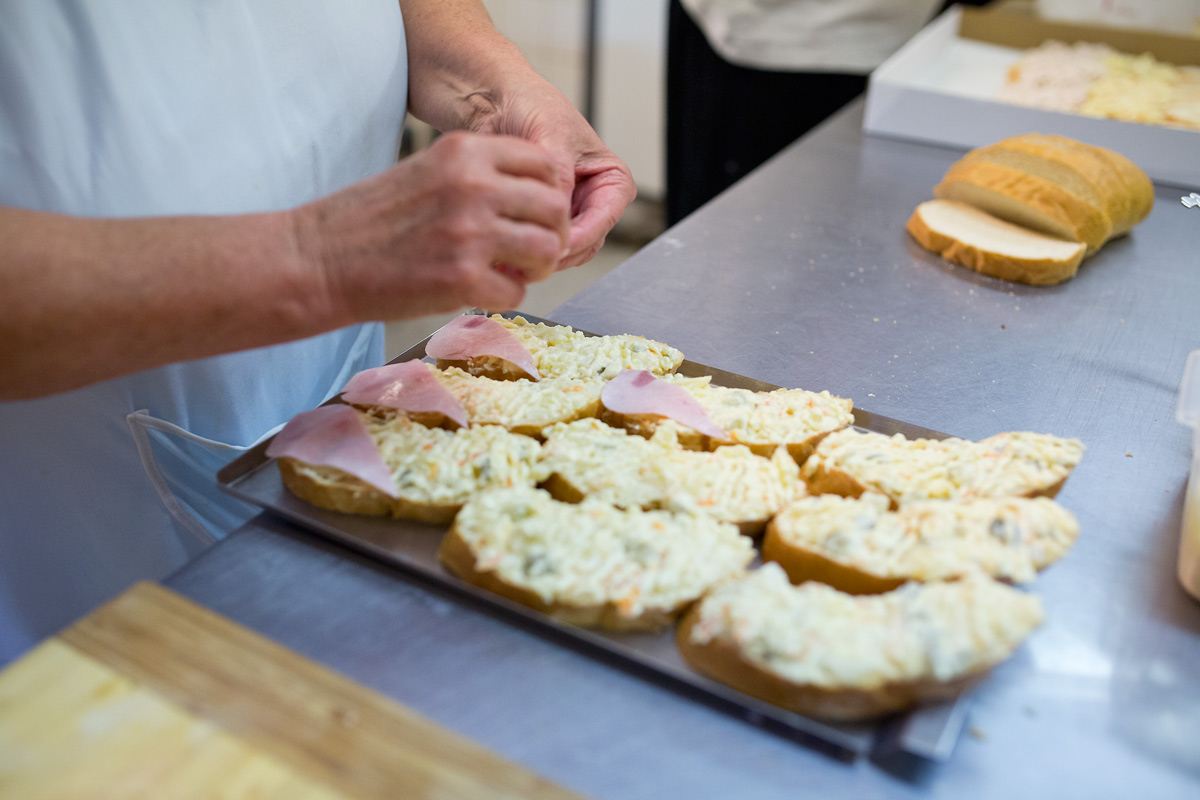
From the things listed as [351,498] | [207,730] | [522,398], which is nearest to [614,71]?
[522,398]

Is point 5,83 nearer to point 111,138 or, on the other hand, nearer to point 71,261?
point 111,138

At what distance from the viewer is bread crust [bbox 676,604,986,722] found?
741 millimetres

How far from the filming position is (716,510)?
3.07ft

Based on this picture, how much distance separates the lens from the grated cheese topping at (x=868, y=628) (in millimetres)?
742

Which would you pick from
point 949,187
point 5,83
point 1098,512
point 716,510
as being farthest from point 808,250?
point 5,83

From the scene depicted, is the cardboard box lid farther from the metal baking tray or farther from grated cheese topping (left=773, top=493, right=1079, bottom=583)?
the metal baking tray

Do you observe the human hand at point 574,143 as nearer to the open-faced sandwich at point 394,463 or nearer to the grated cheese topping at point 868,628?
the open-faced sandwich at point 394,463

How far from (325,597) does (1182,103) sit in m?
2.49

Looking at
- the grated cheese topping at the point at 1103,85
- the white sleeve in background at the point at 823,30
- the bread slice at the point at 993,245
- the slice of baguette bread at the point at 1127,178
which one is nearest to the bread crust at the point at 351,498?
the bread slice at the point at 993,245

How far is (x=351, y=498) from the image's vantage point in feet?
3.06

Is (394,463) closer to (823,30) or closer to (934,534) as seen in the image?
(934,534)

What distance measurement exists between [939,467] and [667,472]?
0.31 m

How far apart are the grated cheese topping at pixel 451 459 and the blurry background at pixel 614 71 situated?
3.26m

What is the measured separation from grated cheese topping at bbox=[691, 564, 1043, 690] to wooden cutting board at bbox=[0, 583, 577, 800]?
8.3 inches
